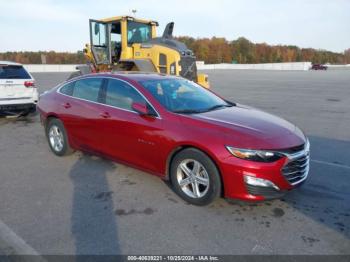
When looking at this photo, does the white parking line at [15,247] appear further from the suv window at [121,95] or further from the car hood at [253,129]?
the car hood at [253,129]

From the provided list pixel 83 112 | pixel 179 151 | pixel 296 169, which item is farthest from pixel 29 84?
pixel 296 169

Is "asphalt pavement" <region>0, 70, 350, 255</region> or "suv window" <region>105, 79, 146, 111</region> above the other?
"suv window" <region>105, 79, 146, 111</region>

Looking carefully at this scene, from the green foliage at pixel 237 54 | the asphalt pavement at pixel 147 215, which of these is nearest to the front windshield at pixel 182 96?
the asphalt pavement at pixel 147 215

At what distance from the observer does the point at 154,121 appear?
4.12 m

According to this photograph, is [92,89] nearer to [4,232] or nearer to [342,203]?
[4,232]

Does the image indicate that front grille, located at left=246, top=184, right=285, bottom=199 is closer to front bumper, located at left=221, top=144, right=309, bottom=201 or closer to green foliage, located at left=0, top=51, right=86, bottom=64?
front bumper, located at left=221, top=144, right=309, bottom=201

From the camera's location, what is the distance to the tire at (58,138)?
5.60 m

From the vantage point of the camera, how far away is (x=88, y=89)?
17.2 ft

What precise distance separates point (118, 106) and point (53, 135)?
1921 mm

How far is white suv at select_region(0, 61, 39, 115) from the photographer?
8.25 metres

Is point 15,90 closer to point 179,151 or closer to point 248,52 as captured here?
point 179,151

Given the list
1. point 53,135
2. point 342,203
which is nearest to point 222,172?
point 342,203

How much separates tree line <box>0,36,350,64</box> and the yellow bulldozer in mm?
50799

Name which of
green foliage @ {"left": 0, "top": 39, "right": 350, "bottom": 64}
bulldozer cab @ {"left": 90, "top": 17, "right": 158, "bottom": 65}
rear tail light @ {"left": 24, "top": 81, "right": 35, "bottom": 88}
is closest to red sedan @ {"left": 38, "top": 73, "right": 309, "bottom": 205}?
rear tail light @ {"left": 24, "top": 81, "right": 35, "bottom": 88}
